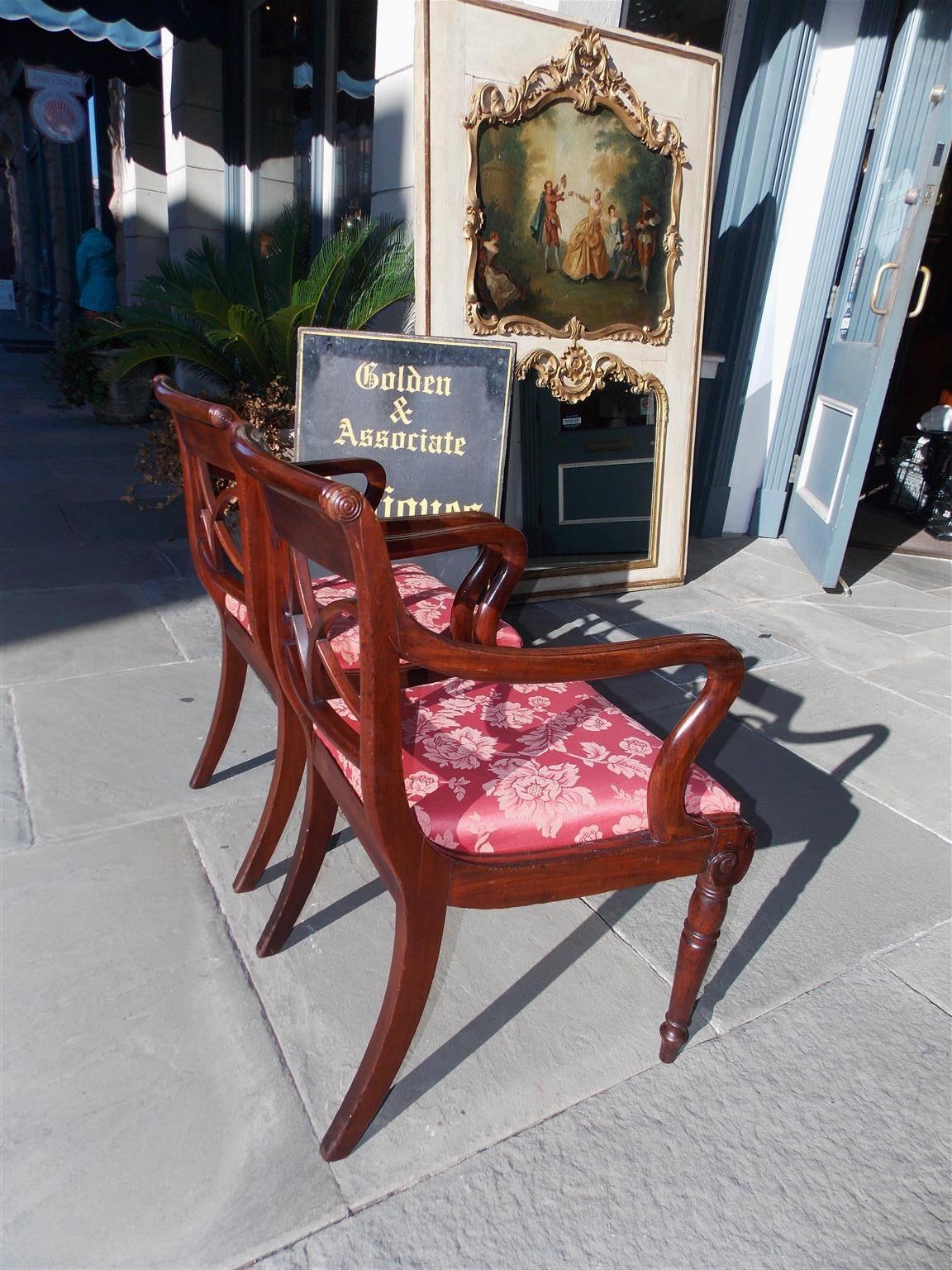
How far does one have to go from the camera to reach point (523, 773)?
57.6 inches

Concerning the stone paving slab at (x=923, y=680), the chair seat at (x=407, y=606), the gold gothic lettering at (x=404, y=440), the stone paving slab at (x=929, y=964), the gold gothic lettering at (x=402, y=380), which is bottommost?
the stone paving slab at (x=929, y=964)

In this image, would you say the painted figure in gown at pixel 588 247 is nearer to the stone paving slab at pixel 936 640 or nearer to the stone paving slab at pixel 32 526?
the stone paving slab at pixel 936 640

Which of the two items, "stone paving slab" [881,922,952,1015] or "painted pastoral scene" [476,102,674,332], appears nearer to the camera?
"stone paving slab" [881,922,952,1015]

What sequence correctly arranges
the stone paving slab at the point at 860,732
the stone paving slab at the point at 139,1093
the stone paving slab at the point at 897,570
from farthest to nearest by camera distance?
1. the stone paving slab at the point at 897,570
2. the stone paving slab at the point at 860,732
3. the stone paving slab at the point at 139,1093

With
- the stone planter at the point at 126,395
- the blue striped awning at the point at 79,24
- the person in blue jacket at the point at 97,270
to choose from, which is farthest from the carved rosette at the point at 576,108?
the person in blue jacket at the point at 97,270

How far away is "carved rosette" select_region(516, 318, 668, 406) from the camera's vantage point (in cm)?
378

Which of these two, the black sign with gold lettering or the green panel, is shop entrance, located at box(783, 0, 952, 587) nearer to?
the green panel

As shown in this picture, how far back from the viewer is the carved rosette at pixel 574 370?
3777mm

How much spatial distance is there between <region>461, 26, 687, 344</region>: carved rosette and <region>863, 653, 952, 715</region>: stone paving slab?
1916mm

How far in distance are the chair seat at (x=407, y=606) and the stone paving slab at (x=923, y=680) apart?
2.02m

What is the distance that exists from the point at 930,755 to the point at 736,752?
2.32 feet

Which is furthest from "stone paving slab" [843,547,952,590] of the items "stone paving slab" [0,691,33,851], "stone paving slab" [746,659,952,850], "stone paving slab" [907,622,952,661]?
"stone paving slab" [0,691,33,851]

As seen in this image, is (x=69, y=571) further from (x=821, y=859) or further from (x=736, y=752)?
(x=821, y=859)

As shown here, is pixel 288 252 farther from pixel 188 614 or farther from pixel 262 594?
pixel 262 594
